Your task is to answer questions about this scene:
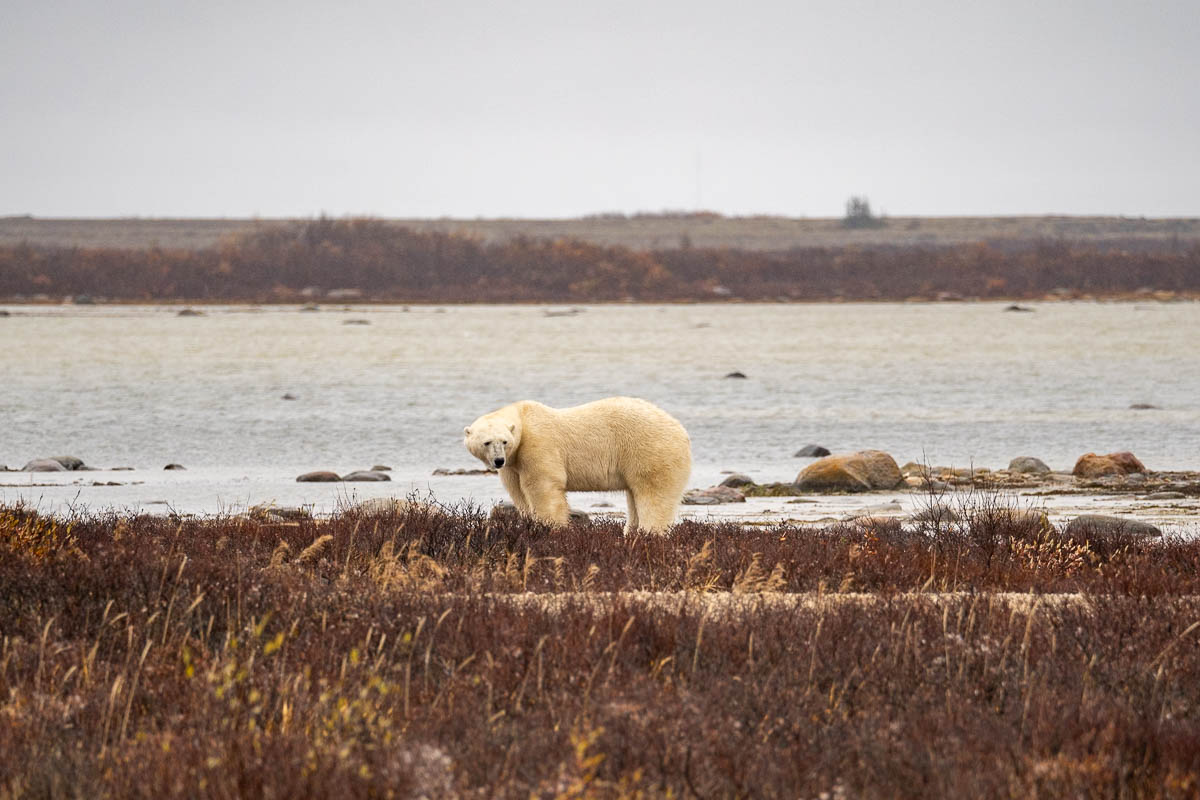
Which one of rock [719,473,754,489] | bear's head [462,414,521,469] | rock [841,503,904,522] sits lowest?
rock [719,473,754,489]

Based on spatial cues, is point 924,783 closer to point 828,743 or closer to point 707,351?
point 828,743

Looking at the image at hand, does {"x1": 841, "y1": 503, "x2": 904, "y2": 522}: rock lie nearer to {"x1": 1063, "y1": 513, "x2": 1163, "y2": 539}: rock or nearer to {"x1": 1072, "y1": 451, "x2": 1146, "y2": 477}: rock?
{"x1": 1063, "y1": 513, "x2": 1163, "y2": 539}: rock

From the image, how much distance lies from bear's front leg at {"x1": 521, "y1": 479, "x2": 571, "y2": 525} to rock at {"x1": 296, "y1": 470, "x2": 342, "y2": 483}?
702 cm

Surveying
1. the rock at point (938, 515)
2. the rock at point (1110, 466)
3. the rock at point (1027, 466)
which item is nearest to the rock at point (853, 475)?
the rock at point (1027, 466)

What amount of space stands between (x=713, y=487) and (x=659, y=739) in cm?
1080

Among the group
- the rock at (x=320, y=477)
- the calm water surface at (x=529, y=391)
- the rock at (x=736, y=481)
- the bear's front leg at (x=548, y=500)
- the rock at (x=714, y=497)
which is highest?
the bear's front leg at (x=548, y=500)

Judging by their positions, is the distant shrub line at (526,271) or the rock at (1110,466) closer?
the rock at (1110,466)

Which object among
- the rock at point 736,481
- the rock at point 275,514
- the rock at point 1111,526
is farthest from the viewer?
the rock at point 736,481

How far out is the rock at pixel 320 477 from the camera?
16859 mm

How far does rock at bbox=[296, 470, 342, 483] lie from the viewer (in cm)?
1686

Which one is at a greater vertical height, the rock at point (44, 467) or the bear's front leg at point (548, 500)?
the bear's front leg at point (548, 500)

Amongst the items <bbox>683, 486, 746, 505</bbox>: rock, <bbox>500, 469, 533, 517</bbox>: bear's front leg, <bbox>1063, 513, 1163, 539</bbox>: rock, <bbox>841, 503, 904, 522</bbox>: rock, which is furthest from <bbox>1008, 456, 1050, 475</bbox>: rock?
<bbox>500, 469, 533, 517</bbox>: bear's front leg

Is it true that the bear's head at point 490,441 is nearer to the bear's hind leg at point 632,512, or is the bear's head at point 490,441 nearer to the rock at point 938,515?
the bear's hind leg at point 632,512

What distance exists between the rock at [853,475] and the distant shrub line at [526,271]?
7279cm
